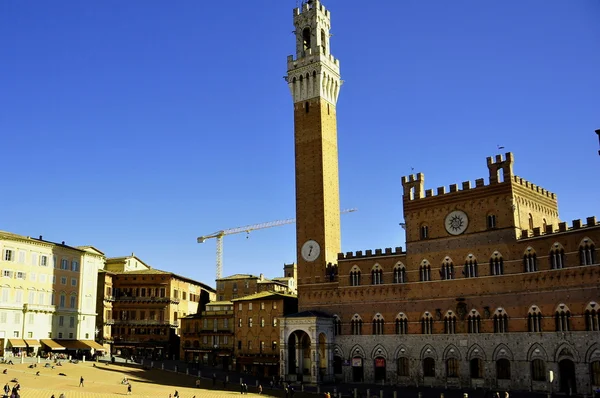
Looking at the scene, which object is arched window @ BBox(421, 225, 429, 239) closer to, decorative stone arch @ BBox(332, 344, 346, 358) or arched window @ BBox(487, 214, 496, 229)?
arched window @ BBox(487, 214, 496, 229)

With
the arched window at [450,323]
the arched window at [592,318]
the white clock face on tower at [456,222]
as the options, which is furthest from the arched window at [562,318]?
the white clock face on tower at [456,222]

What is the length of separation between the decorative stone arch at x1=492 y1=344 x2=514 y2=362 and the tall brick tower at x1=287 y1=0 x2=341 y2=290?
21.5 meters

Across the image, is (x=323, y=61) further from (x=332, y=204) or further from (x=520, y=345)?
(x=520, y=345)

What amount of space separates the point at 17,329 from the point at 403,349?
4349cm

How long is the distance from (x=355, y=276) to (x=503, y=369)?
18.6 meters

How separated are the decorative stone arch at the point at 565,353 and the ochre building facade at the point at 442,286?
0.09 m

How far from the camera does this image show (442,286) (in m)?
61.5

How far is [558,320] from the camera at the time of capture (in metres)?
52.6

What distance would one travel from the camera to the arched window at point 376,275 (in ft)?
A: 218

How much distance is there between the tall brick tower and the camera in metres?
72.2

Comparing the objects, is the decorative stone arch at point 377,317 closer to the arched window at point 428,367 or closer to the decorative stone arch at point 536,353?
the arched window at point 428,367

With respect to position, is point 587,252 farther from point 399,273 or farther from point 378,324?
point 378,324

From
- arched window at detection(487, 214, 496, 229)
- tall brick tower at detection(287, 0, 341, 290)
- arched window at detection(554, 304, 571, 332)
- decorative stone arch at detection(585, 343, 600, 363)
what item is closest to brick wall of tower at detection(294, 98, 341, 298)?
tall brick tower at detection(287, 0, 341, 290)

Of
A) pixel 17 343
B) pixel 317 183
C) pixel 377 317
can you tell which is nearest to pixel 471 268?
pixel 377 317
